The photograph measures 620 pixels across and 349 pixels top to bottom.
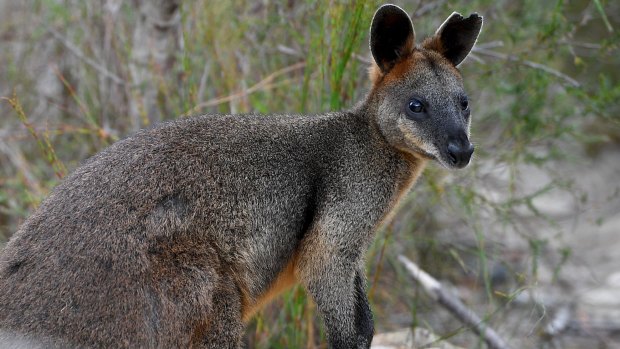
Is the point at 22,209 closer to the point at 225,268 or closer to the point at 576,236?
the point at 225,268

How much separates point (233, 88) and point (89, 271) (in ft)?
10.3

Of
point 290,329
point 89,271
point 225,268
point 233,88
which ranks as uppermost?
point 89,271

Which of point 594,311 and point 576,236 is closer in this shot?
point 594,311

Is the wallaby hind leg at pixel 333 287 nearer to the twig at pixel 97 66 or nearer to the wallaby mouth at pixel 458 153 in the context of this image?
the wallaby mouth at pixel 458 153

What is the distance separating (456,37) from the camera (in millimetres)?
4871

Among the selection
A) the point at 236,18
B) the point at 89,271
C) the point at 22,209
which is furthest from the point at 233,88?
the point at 89,271

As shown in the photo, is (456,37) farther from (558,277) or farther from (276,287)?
(558,277)

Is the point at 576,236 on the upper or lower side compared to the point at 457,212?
lower

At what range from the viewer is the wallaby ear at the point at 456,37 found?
4.79 meters

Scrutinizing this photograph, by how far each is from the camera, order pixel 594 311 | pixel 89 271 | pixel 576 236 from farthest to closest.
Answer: pixel 576 236, pixel 594 311, pixel 89 271

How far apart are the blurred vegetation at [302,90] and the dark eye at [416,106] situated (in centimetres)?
78

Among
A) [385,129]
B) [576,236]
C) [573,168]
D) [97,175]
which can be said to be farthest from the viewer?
[573,168]

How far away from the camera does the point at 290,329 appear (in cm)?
547

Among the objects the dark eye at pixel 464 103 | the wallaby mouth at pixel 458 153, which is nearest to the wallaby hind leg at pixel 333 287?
the wallaby mouth at pixel 458 153
